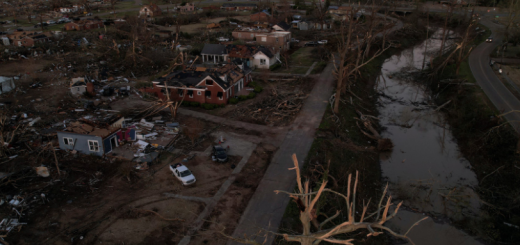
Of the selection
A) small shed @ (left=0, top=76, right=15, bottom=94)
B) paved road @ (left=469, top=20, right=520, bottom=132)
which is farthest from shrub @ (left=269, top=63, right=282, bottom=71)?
small shed @ (left=0, top=76, right=15, bottom=94)

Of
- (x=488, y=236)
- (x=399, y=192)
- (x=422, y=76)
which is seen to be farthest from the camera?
(x=422, y=76)

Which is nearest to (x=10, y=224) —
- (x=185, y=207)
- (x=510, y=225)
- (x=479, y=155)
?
(x=185, y=207)

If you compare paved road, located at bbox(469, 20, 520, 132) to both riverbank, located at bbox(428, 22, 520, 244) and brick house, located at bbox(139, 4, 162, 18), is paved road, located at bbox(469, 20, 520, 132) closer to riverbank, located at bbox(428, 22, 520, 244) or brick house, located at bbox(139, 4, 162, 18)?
riverbank, located at bbox(428, 22, 520, 244)

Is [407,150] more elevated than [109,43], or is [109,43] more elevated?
[109,43]

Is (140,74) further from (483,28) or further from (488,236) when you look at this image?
(483,28)

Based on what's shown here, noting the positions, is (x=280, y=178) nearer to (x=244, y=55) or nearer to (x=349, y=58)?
(x=349, y=58)

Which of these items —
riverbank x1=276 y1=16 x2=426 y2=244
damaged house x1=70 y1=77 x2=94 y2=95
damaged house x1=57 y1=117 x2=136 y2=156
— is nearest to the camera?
riverbank x1=276 y1=16 x2=426 y2=244

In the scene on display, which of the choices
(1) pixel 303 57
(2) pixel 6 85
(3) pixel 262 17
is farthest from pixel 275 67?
(3) pixel 262 17
